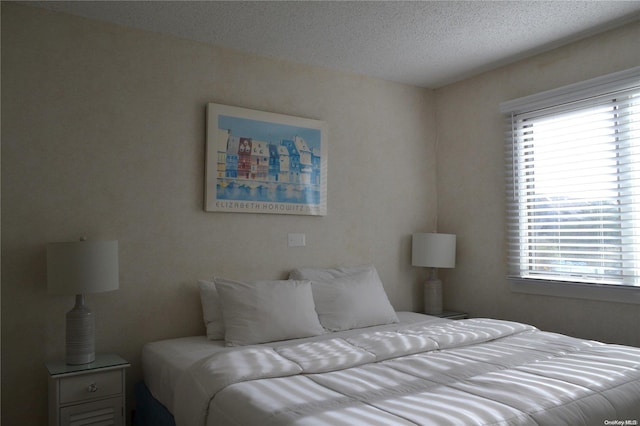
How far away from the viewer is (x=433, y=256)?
407 centimetres

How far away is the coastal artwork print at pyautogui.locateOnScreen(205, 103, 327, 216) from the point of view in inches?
132

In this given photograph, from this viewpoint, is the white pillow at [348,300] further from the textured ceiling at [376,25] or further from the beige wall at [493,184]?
the textured ceiling at [376,25]

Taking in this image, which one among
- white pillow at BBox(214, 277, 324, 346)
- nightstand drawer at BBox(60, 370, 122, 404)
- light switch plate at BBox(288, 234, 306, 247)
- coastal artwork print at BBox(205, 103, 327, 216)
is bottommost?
nightstand drawer at BBox(60, 370, 122, 404)

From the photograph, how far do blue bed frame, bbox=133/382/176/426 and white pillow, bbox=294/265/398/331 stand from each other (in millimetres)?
1199

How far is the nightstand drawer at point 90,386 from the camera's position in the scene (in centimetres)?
248

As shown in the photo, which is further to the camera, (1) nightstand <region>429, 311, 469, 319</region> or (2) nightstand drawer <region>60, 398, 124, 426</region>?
(1) nightstand <region>429, 311, 469, 319</region>

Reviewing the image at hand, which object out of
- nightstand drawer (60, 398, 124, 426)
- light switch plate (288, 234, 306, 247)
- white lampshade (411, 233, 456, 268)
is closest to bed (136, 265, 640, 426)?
nightstand drawer (60, 398, 124, 426)

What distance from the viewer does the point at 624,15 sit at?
120 inches

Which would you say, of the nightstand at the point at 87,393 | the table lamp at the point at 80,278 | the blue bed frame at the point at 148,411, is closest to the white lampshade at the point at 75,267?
the table lamp at the point at 80,278

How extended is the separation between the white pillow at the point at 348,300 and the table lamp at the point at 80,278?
1410mm

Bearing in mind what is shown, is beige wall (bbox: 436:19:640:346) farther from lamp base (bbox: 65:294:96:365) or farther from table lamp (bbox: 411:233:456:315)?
lamp base (bbox: 65:294:96:365)

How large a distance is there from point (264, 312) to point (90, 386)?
3.38 ft

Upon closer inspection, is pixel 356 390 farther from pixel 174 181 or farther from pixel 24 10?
pixel 24 10

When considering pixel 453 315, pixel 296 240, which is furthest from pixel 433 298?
pixel 296 240
